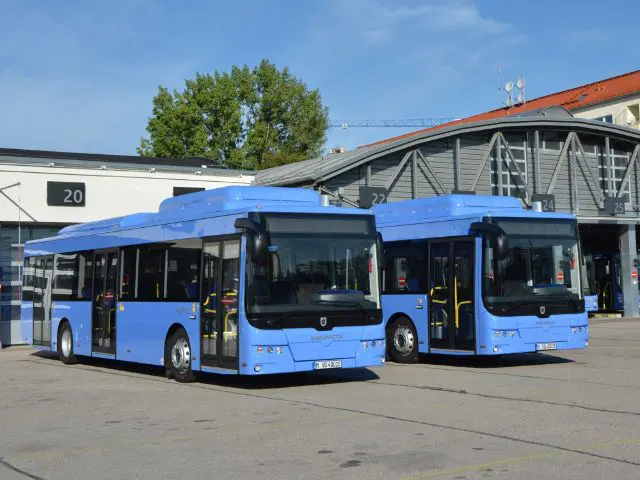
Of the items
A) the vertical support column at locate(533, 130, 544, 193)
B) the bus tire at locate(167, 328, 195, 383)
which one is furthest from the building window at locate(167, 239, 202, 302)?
the vertical support column at locate(533, 130, 544, 193)

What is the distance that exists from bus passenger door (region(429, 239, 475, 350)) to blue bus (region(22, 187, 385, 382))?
268 cm

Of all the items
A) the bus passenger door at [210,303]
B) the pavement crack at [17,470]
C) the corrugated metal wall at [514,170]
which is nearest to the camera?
the pavement crack at [17,470]

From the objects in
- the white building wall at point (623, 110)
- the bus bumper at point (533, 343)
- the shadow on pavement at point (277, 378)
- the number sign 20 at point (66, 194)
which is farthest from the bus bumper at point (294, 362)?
the white building wall at point (623, 110)

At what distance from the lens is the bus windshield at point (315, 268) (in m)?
13.8

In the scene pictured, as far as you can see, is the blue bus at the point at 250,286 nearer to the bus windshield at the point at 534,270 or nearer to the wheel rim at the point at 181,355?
the wheel rim at the point at 181,355

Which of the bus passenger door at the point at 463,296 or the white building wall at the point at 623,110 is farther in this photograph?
the white building wall at the point at 623,110

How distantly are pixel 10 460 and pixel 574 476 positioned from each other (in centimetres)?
509

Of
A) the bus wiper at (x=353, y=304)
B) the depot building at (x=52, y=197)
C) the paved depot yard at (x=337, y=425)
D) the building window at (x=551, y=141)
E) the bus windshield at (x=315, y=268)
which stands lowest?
the paved depot yard at (x=337, y=425)

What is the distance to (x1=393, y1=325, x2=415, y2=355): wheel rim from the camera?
18.5 meters

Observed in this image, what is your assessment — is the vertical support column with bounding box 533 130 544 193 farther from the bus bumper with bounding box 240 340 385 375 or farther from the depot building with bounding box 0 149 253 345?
the bus bumper with bounding box 240 340 385 375

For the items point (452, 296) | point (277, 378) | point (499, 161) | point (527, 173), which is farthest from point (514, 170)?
point (277, 378)

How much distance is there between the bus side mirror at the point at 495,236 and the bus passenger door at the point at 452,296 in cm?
53

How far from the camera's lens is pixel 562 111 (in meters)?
46.9

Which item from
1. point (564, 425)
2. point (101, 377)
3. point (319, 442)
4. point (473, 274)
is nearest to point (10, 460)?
point (319, 442)
